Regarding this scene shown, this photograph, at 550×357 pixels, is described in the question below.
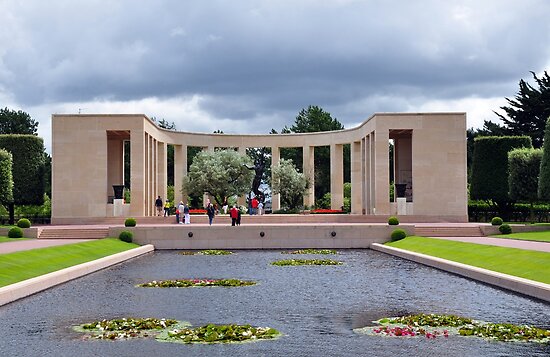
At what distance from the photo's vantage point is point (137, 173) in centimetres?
5962

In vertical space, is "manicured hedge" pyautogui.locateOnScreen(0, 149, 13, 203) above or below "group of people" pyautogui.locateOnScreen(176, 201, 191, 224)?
above

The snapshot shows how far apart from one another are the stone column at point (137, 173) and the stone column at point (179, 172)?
436 inches

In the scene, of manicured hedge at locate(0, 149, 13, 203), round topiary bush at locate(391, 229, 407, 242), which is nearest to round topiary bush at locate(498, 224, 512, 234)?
round topiary bush at locate(391, 229, 407, 242)

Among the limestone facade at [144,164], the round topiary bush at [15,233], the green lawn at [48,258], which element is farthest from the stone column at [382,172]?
the round topiary bush at [15,233]

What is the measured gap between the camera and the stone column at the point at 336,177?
72062 mm

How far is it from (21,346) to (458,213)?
49.7 m

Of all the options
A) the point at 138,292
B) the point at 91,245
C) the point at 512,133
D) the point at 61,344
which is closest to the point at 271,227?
the point at 91,245

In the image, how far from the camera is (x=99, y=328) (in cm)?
1524

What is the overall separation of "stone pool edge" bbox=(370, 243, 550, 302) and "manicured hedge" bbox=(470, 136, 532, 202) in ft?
102

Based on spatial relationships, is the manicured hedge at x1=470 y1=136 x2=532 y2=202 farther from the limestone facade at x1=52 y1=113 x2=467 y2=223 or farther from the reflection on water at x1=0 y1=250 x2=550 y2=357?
the reflection on water at x1=0 y1=250 x2=550 y2=357

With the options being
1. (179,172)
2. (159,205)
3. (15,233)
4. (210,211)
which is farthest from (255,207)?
(15,233)

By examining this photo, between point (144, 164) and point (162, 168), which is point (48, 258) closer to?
point (144, 164)

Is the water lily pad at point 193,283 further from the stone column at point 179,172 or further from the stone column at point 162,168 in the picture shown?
the stone column at point 162,168

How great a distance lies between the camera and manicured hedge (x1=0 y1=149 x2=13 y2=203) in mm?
56719
